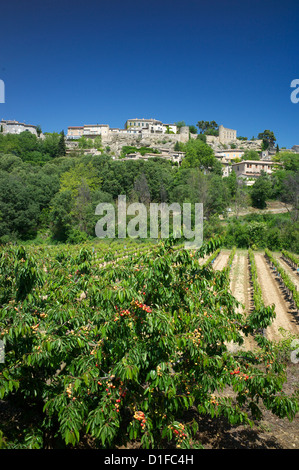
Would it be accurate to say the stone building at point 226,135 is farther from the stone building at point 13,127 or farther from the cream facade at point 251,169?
the stone building at point 13,127

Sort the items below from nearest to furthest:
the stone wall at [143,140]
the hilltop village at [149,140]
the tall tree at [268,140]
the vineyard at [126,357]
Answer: the vineyard at [126,357], the hilltop village at [149,140], the stone wall at [143,140], the tall tree at [268,140]

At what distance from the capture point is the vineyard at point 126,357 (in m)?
3.76

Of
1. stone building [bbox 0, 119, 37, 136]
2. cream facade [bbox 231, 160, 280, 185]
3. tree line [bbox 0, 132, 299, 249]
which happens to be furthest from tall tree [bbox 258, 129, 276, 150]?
stone building [bbox 0, 119, 37, 136]

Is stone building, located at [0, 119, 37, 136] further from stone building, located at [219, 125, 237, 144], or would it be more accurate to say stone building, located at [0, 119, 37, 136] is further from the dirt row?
the dirt row

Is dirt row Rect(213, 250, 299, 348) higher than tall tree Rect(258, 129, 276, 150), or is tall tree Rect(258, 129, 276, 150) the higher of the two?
tall tree Rect(258, 129, 276, 150)

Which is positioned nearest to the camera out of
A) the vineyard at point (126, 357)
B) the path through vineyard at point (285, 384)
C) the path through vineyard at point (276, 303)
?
the vineyard at point (126, 357)

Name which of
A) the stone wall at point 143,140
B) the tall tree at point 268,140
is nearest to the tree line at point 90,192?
the stone wall at point 143,140

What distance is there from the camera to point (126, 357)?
372 cm

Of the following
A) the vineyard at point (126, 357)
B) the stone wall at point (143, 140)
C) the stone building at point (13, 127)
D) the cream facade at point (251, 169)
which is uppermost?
the stone building at point (13, 127)

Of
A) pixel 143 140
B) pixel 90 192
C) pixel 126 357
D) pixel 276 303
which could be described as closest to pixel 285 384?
pixel 126 357

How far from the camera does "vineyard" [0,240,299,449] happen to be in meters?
3.76

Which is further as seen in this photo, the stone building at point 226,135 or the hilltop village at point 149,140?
the stone building at point 226,135

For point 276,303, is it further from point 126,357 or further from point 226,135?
point 226,135
